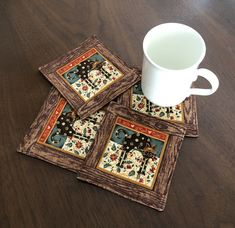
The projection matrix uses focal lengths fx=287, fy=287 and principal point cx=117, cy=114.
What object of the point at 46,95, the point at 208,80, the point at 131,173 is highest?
the point at 208,80

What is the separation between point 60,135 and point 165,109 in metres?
0.22

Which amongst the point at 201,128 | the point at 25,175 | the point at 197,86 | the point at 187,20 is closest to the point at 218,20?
the point at 187,20

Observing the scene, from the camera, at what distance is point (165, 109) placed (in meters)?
0.60

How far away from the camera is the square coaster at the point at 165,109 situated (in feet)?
1.92

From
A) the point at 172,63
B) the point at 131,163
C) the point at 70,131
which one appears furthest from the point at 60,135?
the point at 172,63

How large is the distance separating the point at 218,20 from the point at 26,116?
0.52 metres

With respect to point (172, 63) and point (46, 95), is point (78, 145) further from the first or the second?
point (172, 63)

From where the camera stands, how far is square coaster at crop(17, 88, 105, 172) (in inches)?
21.1

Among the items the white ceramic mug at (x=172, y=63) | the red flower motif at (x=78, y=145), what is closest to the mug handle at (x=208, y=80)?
the white ceramic mug at (x=172, y=63)

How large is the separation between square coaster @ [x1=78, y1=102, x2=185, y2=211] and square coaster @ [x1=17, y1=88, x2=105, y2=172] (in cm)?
2

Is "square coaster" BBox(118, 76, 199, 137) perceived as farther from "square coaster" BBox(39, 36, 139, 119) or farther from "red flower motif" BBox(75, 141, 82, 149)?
"red flower motif" BBox(75, 141, 82, 149)

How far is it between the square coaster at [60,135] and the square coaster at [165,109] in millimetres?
68

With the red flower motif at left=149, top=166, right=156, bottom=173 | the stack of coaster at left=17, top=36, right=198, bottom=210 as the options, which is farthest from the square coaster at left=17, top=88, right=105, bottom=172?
the red flower motif at left=149, top=166, right=156, bottom=173

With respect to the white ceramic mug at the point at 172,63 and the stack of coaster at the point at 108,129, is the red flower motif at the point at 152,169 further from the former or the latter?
the white ceramic mug at the point at 172,63
